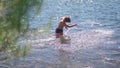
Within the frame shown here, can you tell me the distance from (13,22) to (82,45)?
18.0 ft

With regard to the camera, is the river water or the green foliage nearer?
the green foliage

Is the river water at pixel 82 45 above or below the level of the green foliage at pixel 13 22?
below

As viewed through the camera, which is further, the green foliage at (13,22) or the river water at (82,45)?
the river water at (82,45)

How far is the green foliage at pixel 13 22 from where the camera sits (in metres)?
5.93

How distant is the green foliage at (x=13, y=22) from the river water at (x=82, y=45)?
1.08 feet

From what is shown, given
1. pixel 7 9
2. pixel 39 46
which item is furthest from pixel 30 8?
pixel 39 46

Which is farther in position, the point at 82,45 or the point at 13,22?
the point at 82,45

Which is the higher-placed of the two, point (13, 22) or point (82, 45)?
point (13, 22)

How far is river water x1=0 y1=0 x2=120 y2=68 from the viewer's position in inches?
357

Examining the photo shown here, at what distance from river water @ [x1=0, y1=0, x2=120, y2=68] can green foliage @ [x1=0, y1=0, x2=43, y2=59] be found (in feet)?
1.08

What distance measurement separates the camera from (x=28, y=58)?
9656 millimetres

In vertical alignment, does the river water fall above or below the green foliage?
below

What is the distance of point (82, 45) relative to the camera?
11.3 metres

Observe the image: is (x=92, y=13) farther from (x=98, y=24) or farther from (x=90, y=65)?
(x=90, y=65)
